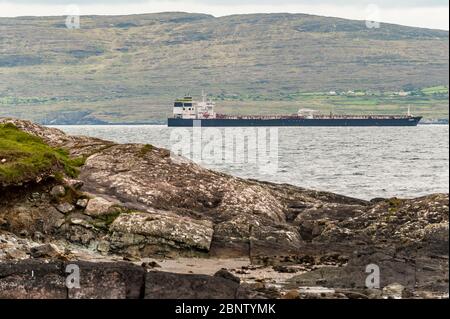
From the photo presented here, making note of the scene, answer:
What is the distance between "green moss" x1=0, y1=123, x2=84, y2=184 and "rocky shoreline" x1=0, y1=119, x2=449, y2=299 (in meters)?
0.35

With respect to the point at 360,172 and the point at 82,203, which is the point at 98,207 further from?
the point at 360,172

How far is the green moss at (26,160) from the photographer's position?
31547 millimetres

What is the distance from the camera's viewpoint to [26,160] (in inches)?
1272

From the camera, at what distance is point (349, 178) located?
81.1 m

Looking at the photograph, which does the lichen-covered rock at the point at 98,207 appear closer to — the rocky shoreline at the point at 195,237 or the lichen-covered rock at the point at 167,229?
the rocky shoreline at the point at 195,237

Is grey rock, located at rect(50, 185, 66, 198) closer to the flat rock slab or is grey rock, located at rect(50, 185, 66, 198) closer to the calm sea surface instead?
the flat rock slab

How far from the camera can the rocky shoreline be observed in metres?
22.6

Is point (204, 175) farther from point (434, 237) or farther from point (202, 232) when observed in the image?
point (434, 237)

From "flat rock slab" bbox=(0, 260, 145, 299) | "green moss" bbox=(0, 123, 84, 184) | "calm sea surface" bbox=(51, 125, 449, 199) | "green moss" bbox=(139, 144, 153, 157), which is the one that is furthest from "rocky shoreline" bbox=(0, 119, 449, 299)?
"calm sea surface" bbox=(51, 125, 449, 199)

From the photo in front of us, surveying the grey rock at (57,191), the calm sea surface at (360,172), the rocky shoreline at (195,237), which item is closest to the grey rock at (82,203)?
the rocky shoreline at (195,237)

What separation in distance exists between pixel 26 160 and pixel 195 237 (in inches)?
283

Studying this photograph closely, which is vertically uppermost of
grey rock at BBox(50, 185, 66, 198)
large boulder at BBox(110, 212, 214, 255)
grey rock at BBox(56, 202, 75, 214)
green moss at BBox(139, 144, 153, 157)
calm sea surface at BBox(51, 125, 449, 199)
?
green moss at BBox(139, 144, 153, 157)
